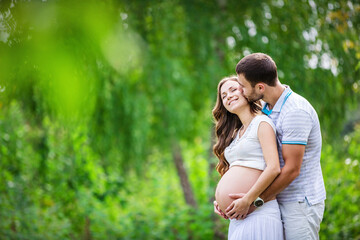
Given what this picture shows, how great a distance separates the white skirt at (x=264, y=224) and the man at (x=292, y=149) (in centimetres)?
5

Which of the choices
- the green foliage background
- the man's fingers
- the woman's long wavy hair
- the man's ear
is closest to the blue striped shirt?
the man's ear

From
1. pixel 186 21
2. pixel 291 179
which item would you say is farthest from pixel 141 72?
pixel 291 179

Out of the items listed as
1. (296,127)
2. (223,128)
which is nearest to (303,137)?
(296,127)

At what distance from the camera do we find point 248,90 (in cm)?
201

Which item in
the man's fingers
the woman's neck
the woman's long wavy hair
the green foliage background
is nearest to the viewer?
the man's fingers

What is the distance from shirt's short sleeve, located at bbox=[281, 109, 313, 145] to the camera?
184 cm

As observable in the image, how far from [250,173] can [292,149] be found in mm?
247

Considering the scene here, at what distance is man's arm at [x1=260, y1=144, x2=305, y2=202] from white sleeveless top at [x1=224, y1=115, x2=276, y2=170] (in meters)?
0.11

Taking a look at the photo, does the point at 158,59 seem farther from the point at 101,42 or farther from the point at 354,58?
the point at 354,58

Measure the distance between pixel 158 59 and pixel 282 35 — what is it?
1.59 m

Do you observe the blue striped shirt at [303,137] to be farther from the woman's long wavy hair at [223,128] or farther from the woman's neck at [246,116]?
the woman's long wavy hair at [223,128]

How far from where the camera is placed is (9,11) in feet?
8.47

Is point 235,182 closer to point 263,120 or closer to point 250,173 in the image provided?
point 250,173

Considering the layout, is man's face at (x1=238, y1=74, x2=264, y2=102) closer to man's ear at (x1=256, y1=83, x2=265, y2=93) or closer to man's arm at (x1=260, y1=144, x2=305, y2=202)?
man's ear at (x1=256, y1=83, x2=265, y2=93)
